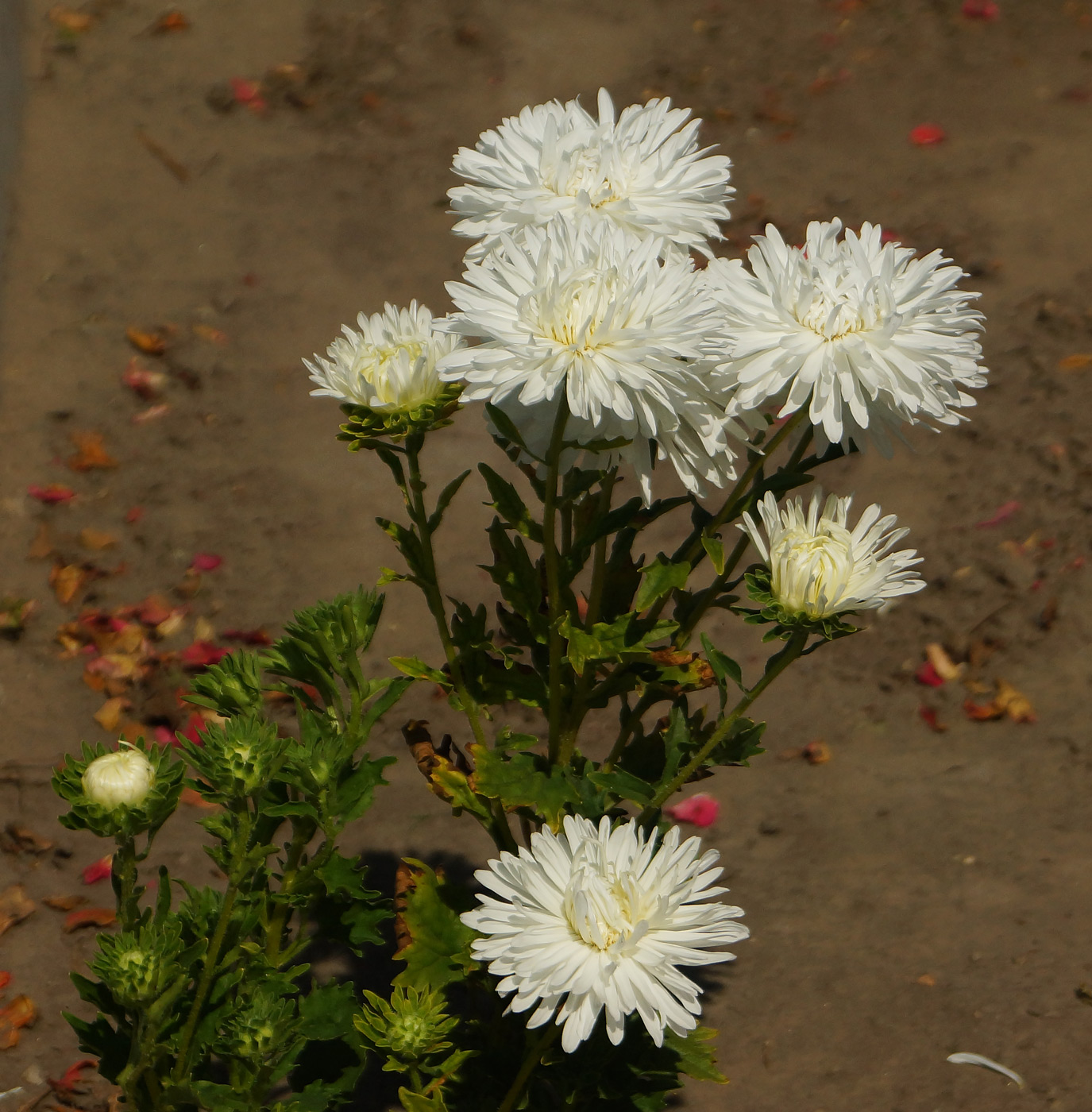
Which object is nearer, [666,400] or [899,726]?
[666,400]

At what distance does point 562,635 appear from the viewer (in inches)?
57.1

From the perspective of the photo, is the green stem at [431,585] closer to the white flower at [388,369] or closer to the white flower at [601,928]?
the white flower at [388,369]

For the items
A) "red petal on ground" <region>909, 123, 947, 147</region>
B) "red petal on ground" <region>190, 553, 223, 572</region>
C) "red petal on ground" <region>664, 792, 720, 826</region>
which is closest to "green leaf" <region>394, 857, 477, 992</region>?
"red petal on ground" <region>664, 792, 720, 826</region>

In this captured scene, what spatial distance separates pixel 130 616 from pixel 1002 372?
7.52ft

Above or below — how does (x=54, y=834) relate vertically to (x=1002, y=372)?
below

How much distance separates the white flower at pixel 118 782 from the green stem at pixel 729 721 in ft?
1.93

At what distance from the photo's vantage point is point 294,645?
5.26 feet

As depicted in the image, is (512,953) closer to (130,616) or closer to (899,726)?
(899,726)

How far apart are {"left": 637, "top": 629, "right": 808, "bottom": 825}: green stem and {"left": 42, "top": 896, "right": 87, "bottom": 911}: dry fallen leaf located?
4.10 feet

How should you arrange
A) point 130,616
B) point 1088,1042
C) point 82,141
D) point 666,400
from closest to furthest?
point 666,400 → point 1088,1042 → point 130,616 → point 82,141

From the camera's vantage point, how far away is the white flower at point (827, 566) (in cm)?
125

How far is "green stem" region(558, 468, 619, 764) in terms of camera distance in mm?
1438

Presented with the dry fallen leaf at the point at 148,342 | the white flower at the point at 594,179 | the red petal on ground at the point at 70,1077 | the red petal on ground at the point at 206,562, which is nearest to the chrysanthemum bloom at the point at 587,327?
the white flower at the point at 594,179

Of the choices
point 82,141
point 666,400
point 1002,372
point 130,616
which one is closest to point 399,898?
point 666,400
